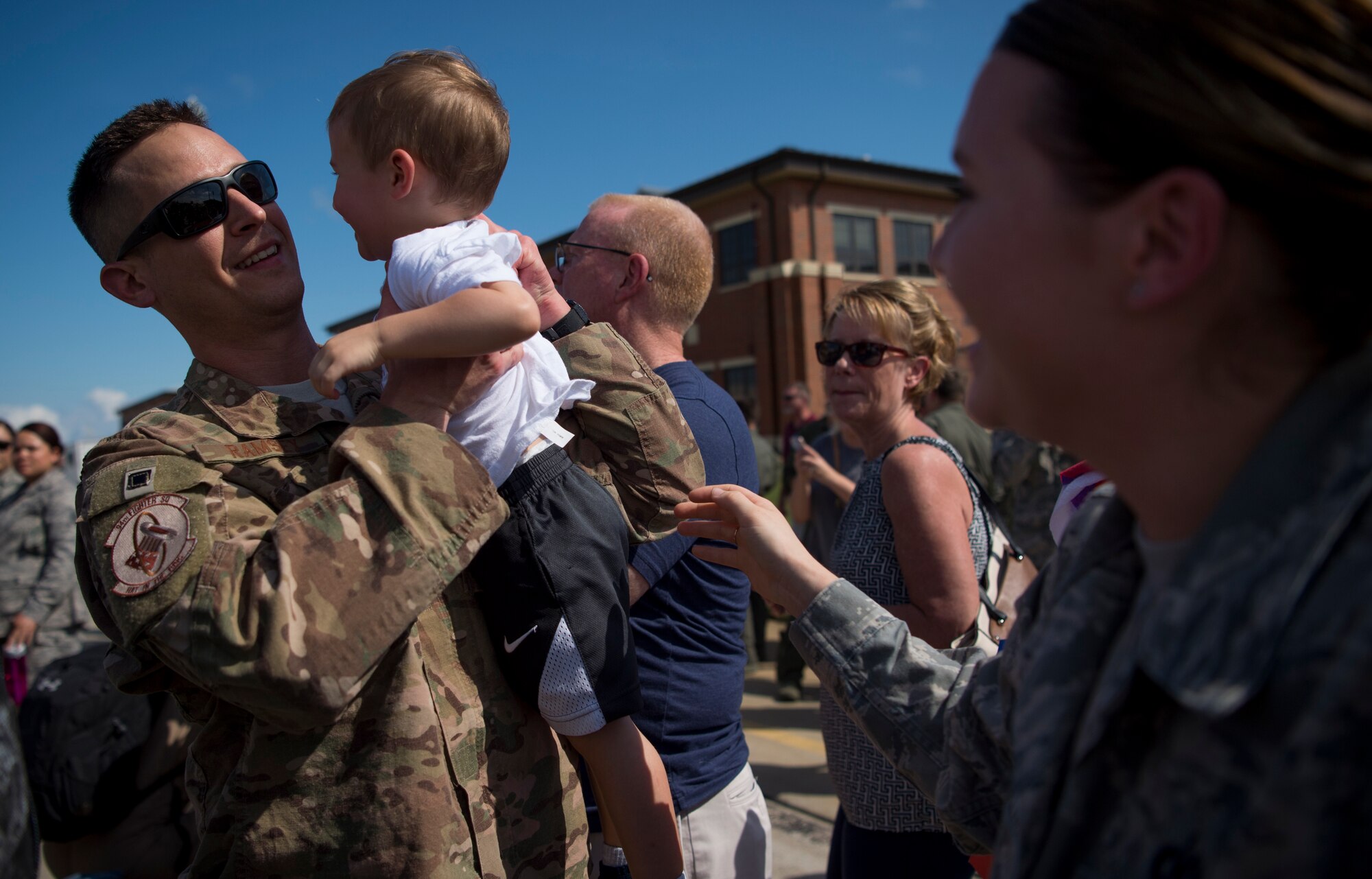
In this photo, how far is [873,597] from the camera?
2.44 m

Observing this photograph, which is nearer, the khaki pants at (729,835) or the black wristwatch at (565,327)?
the black wristwatch at (565,327)

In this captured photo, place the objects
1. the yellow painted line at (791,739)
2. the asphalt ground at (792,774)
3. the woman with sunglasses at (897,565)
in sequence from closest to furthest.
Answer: the woman with sunglasses at (897,565), the asphalt ground at (792,774), the yellow painted line at (791,739)

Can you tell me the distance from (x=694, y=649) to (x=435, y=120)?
1.36 meters

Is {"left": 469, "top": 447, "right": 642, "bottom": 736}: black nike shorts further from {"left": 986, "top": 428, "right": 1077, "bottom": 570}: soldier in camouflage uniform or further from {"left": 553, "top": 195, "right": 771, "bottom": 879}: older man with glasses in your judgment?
{"left": 986, "top": 428, "right": 1077, "bottom": 570}: soldier in camouflage uniform

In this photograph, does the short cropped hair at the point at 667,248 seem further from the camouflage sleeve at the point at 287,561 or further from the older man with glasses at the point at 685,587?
the camouflage sleeve at the point at 287,561

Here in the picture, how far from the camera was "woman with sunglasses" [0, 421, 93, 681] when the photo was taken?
559 cm

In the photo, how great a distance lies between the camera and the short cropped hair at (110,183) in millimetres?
1612

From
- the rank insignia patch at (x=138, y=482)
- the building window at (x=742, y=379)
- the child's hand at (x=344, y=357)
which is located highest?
the building window at (x=742, y=379)

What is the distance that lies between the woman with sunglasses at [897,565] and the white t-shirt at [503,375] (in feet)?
3.26

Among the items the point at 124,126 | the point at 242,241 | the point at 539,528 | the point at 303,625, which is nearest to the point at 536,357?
the point at 539,528

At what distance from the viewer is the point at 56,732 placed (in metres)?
3.31

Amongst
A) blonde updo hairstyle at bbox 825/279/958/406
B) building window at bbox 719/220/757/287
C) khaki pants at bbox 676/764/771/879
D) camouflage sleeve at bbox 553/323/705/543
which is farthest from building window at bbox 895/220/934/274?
camouflage sleeve at bbox 553/323/705/543

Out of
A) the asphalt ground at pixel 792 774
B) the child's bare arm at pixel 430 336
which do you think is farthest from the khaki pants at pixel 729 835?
the asphalt ground at pixel 792 774

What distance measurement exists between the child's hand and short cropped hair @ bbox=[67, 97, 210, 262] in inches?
22.9
